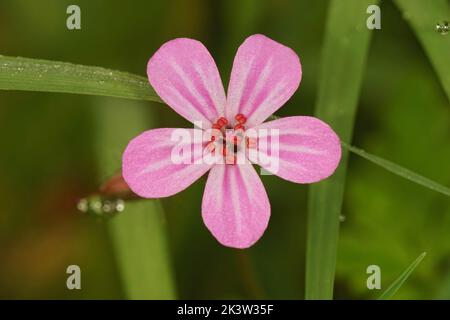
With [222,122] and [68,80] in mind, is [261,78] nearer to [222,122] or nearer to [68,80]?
[222,122]

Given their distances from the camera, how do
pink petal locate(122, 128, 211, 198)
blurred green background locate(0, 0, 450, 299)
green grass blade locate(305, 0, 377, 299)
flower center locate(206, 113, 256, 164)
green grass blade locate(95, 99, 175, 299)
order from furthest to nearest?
blurred green background locate(0, 0, 450, 299) < green grass blade locate(95, 99, 175, 299) < green grass blade locate(305, 0, 377, 299) < flower center locate(206, 113, 256, 164) < pink petal locate(122, 128, 211, 198)

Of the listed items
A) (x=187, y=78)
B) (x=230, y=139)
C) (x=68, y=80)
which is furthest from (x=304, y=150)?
(x=68, y=80)

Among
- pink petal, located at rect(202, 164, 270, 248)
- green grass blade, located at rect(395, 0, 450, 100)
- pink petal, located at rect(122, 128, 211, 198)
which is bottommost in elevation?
pink petal, located at rect(202, 164, 270, 248)

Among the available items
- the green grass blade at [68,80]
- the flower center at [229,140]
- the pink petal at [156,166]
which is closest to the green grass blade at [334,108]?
the flower center at [229,140]

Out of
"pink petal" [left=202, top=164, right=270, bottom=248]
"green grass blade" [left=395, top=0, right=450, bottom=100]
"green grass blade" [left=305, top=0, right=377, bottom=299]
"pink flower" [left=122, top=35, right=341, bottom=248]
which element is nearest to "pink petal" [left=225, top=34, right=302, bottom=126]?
"pink flower" [left=122, top=35, right=341, bottom=248]

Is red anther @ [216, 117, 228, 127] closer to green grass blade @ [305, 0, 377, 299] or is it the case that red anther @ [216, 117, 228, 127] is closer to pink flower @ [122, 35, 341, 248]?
pink flower @ [122, 35, 341, 248]

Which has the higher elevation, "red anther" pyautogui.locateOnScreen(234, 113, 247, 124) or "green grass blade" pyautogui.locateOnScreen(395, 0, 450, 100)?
"green grass blade" pyautogui.locateOnScreen(395, 0, 450, 100)
